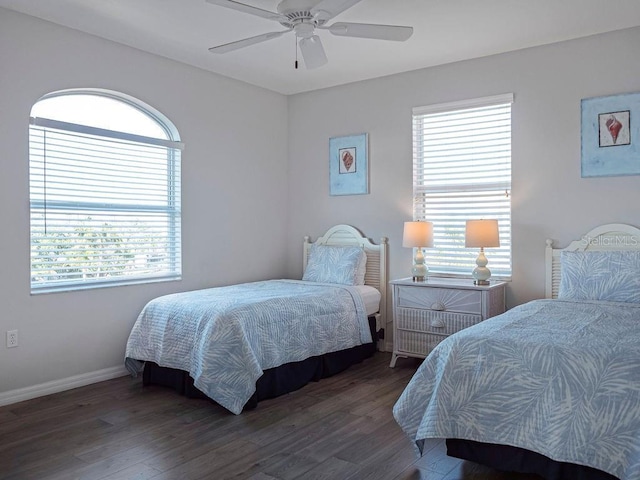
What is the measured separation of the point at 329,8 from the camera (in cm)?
290

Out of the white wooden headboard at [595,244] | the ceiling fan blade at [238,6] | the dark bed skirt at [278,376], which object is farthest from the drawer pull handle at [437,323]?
the ceiling fan blade at [238,6]

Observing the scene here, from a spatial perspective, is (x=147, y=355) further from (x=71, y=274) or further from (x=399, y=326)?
(x=399, y=326)

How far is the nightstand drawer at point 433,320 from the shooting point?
4.09 metres

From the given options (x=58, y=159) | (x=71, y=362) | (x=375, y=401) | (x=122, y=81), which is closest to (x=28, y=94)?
(x=58, y=159)

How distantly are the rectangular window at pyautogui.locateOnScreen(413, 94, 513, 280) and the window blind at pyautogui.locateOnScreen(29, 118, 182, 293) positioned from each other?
2194mm

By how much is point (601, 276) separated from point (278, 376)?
2.28 meters

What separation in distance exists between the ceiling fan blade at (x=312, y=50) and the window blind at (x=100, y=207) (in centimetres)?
160

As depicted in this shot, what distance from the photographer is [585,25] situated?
3.71 m

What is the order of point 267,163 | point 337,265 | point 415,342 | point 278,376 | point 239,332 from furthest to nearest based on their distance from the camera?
point 267,163, point 337,265, point 415,342, point 278,376, point 239,332

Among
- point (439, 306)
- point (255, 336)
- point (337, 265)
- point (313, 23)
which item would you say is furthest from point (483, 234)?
point (313, 23)

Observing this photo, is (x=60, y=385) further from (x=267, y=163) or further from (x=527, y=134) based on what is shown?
(x=527, y=134)

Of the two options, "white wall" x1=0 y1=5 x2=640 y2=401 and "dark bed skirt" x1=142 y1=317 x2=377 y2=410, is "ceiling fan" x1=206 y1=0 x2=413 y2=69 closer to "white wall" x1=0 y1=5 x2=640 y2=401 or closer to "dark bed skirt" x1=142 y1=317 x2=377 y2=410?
"white wall" x1=0 y1=5 x2=640 y2=401

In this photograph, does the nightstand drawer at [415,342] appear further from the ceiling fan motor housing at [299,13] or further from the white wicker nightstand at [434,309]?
the ceiling fan motor housing at [299,13]

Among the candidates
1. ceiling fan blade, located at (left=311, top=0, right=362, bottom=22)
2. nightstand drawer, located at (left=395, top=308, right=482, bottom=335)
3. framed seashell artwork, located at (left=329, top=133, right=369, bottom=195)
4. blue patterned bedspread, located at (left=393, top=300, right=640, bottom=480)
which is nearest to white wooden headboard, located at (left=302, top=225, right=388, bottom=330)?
framed seashell artwork, located at (left=329, top=133, right=369, bottom=195)
